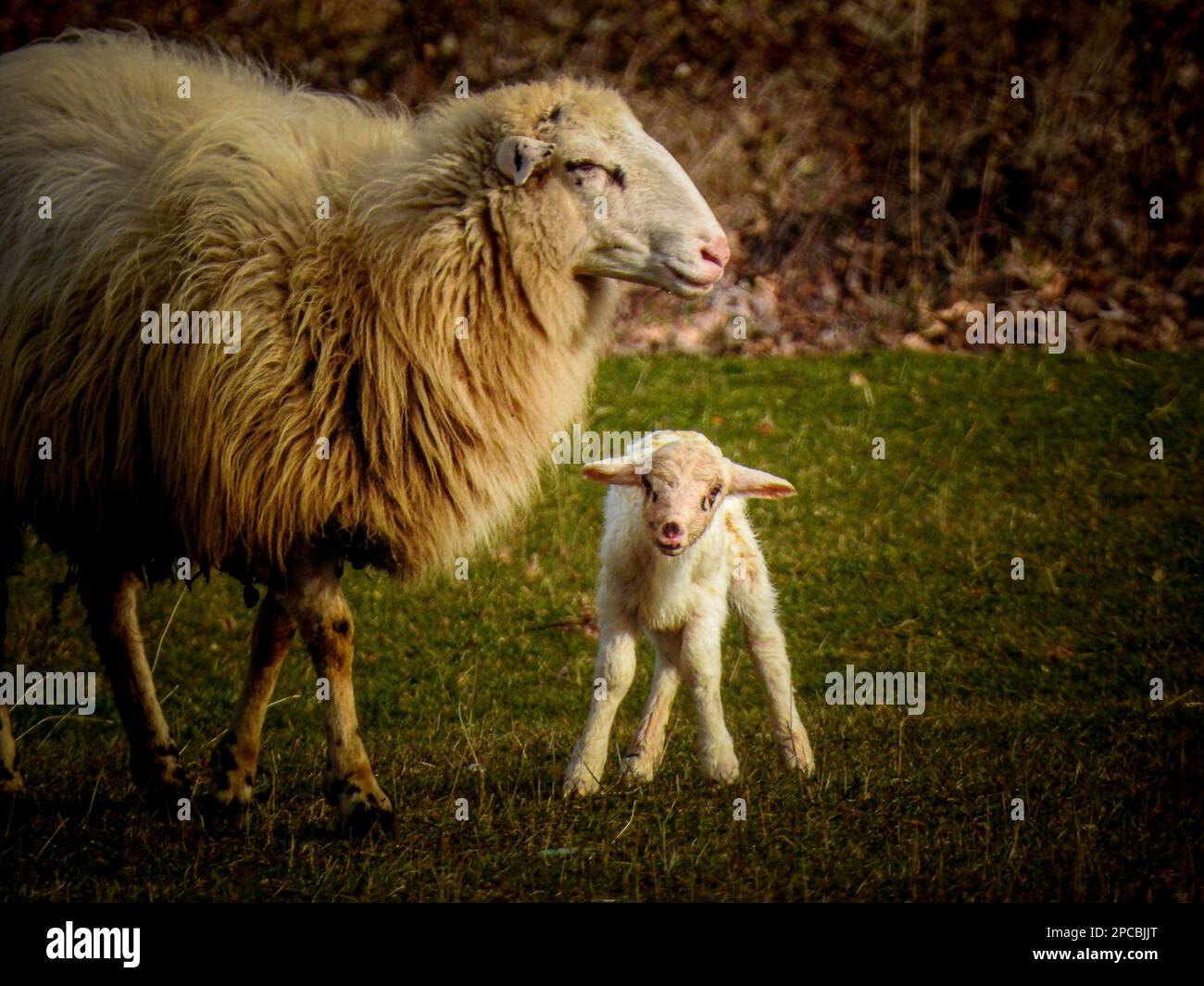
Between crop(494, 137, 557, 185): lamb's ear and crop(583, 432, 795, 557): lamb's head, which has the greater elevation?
crop(494, 137, 557, 185): lamb's ear

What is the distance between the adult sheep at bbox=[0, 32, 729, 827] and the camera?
4734 mm

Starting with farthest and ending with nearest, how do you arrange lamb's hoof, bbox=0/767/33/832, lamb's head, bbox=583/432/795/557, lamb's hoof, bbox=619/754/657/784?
lamb's hoof, bbox=619/754/657/784 < lamb's hoof, bbox=0/767/33/832 < lamb's head, bbox=583/432/795/557

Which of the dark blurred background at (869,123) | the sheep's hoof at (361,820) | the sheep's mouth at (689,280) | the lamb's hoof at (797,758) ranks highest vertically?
the dark blurred background at (869,123)

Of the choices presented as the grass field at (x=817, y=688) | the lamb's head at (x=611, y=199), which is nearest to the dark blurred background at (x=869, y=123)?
the grass field at (x=817, y=688)

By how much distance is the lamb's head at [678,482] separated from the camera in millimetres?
5062

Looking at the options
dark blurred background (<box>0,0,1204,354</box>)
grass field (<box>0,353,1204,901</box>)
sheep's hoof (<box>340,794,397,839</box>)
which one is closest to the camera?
grass field (<box>0,353,1204,901</box>)

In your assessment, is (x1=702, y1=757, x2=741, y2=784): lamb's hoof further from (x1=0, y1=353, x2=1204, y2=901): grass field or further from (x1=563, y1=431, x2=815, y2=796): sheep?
(x1=0, y1=353, x2=1204, y2=901): grass field

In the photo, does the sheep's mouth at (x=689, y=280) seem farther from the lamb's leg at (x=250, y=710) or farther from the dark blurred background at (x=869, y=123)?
the dark blurred background at (x=869, y=123)

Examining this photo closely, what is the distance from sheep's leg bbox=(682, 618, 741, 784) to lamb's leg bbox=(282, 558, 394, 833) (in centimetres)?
115

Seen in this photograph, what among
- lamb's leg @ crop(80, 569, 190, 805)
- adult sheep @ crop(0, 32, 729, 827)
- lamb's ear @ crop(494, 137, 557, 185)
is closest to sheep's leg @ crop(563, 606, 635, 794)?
adult sheep @ crop(0, 32, 729, 827)

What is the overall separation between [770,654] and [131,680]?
7.59 feet

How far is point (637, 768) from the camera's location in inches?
212

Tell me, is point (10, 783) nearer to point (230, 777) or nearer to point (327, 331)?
point (230, 777)
